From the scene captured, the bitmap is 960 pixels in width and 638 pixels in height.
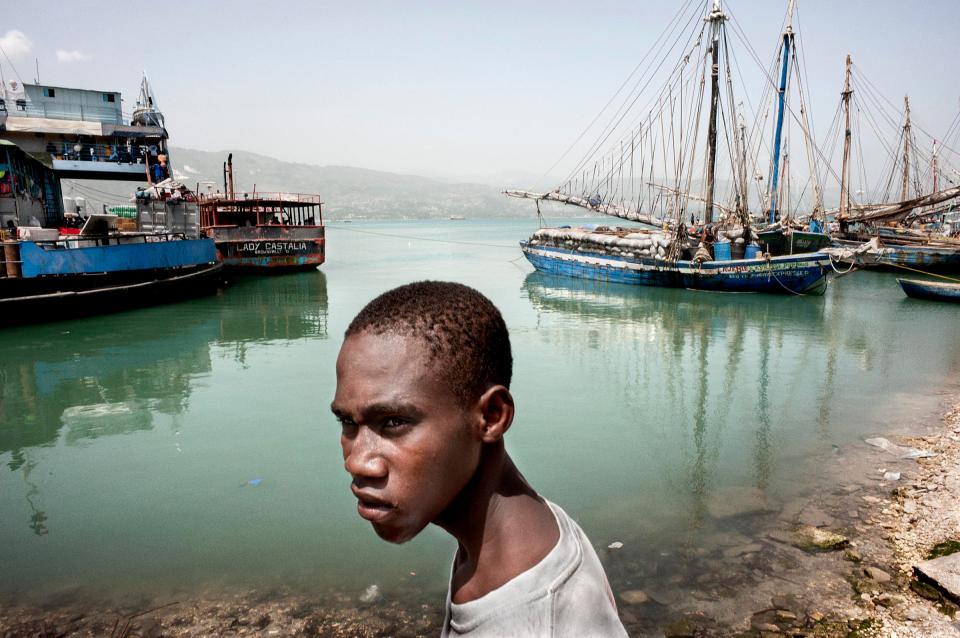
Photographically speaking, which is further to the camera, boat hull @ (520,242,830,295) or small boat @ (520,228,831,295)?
small boat @ (520,228,831,295)

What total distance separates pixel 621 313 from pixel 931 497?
56.9 feet

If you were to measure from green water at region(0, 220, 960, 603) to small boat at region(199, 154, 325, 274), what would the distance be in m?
14.2

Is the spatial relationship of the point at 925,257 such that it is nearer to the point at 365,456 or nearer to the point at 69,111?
the point at 365,456

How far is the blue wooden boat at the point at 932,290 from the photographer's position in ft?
77.6

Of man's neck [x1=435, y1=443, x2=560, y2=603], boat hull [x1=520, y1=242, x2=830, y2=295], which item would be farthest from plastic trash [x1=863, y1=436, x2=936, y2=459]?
boat hull [x1=520, y1=242, x2=830, y2=295]

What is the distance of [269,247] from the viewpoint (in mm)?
35875

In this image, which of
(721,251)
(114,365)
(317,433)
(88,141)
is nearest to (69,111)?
(88,141)

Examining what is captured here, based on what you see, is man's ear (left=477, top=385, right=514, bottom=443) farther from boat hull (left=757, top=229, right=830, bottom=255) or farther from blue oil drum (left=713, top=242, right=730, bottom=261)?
boat hull (left=757, top=229, right=830, bottom=255)

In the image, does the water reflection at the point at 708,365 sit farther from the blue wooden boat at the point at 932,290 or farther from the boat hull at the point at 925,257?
the boat hull at the point at 925,257

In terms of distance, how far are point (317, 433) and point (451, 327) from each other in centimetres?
911

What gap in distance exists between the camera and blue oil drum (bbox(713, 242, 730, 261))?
2962 centimetres

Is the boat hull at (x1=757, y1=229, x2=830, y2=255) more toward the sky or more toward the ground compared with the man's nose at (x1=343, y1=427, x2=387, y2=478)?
more toward the ground

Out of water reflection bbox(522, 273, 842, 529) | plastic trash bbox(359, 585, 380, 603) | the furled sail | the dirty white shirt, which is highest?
the furled sail

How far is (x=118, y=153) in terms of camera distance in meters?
31.3
